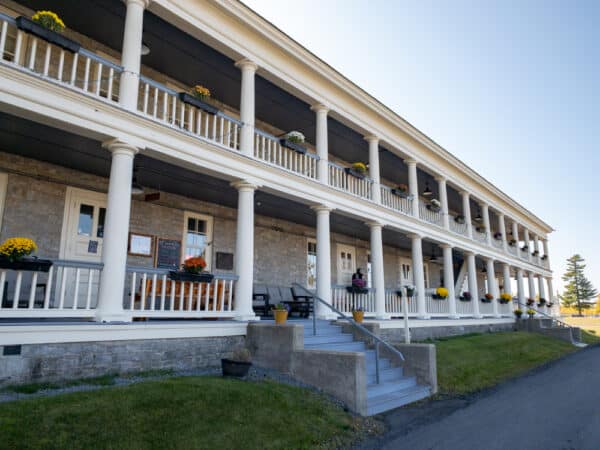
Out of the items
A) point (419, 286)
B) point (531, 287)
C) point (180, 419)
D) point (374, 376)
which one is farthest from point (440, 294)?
point (531, 287)

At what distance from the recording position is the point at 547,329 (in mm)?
20469

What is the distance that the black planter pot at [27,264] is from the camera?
5.59 m

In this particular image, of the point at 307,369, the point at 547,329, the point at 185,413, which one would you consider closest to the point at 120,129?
the point at 185,413

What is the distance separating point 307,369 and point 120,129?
199 inches

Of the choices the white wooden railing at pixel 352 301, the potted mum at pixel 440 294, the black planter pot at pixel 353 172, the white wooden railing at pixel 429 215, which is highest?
the black planter pot at pixel 353 172

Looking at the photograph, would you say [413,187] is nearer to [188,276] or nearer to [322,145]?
[322,145]

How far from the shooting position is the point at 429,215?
15695 mm

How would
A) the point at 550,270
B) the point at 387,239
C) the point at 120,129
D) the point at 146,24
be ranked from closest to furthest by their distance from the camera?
the point at 120,129 → the point at 146,24 → the point at 387,239 → the point at 550,270

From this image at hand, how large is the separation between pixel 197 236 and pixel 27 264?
5.99 metres

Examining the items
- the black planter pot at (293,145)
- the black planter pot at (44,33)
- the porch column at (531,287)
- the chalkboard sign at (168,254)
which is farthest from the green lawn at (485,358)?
the black planter pot at (44,33)

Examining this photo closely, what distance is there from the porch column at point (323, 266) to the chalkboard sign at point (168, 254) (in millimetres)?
3632

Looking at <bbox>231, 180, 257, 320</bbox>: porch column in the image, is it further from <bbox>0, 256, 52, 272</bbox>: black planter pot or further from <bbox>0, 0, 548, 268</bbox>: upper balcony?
<bbox>0, 256, 52, 272</bbox>: black planter pot

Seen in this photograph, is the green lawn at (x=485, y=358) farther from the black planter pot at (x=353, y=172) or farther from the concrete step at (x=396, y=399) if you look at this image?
the black planter pot at (x=353, y=172)

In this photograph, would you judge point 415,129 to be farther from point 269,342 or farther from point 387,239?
point 269,342
